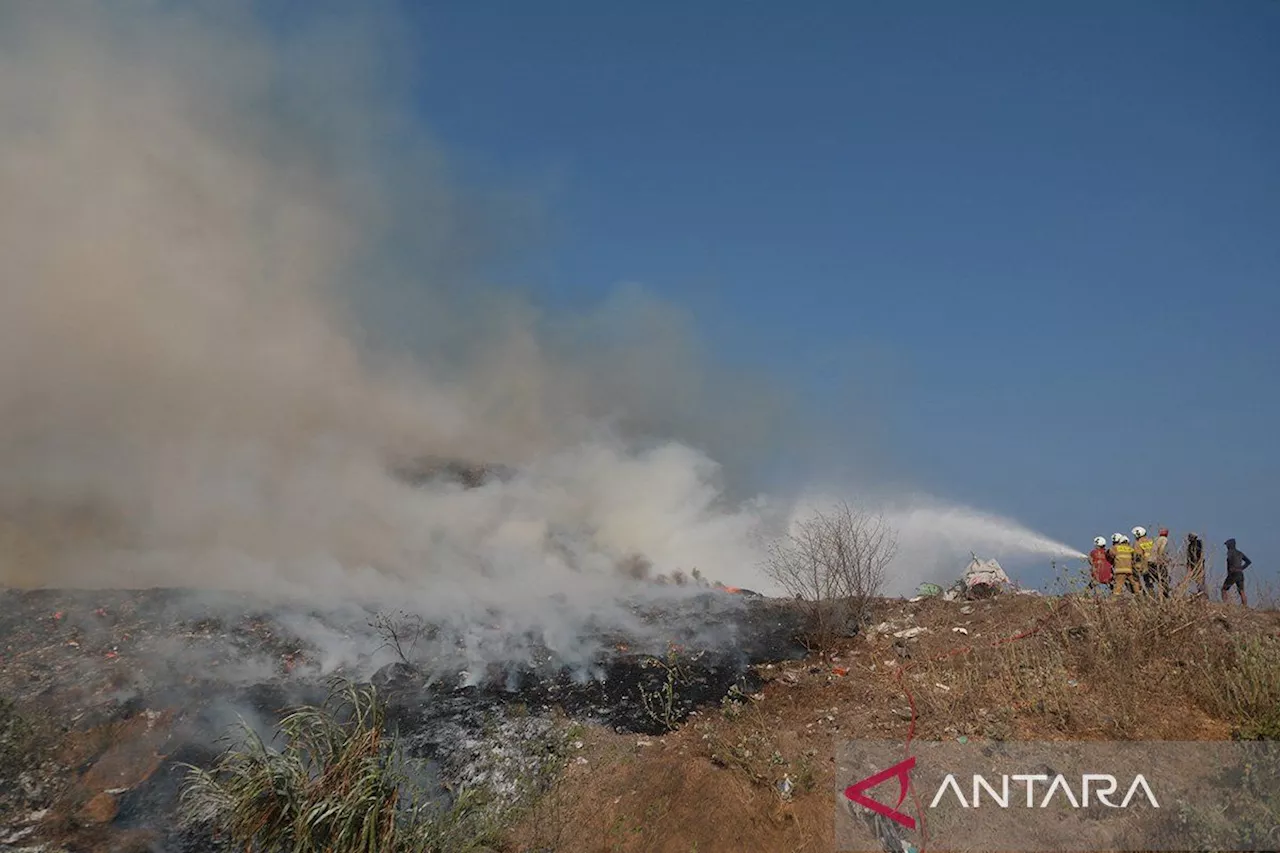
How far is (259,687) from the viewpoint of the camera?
408 inches

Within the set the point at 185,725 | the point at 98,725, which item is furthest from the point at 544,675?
the point at 98,725

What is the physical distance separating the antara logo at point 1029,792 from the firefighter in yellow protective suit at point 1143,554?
624cm

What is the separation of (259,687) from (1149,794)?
11.0 metres

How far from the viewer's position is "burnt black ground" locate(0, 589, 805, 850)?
9.03 meters

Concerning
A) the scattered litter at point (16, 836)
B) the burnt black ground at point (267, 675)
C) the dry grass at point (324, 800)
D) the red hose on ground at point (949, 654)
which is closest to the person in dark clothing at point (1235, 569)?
the red hose on ground at point (949, 654)

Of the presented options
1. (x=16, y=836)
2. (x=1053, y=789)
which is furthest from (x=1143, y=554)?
(x=16, y=836)

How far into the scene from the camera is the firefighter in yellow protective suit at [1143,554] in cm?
1229

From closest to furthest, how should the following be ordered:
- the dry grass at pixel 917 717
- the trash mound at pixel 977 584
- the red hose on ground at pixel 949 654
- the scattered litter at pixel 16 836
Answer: the scattered litter at pixel 16 836
the dry grass at pixel 917 717
the red hose on ground at pixel 949 654
the trash mound at pixel 977 584

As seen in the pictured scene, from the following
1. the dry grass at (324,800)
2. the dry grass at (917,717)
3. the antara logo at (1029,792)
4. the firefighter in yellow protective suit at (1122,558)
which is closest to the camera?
the dry grass at (324,800)

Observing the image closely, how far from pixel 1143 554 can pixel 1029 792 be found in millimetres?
8421

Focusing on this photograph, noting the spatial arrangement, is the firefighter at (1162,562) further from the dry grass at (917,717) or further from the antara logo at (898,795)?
the antara logo at (898,795)

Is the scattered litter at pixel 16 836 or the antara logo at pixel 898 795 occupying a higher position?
the antara logo at pixel 898 795

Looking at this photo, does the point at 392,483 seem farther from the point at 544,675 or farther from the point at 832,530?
the point at 832,530

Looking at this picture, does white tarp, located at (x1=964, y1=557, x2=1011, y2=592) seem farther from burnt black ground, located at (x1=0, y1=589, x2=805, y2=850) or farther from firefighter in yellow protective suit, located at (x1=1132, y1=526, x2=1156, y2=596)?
burnt black ground, located at (x1=0, y1=589, x2=805, y2=850)
